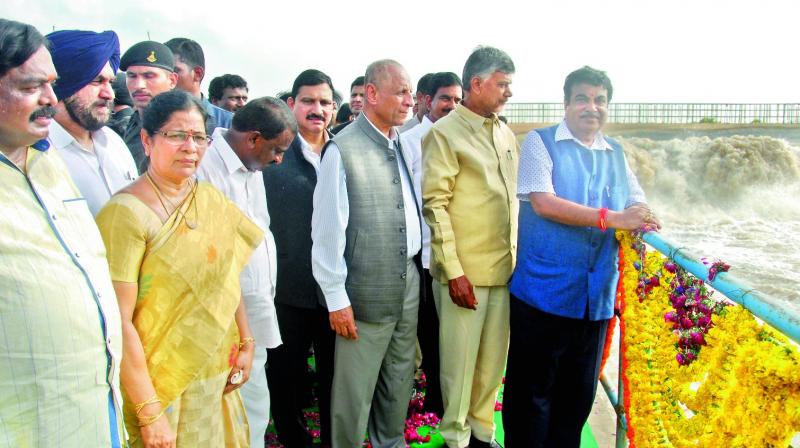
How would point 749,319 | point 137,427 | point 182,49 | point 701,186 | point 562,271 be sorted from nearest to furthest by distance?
1. point 749,319
2. point 137,427
3. point 562,271
4. point 182,49
5. point 701,186

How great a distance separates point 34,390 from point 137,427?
534 millimetres

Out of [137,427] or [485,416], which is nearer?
[137,427]

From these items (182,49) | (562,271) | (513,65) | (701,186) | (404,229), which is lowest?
(701,186)

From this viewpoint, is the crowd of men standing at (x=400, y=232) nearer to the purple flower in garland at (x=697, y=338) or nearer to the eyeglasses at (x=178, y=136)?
the eyeglasses at (x=178, y=136)

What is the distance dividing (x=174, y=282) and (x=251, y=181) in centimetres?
85

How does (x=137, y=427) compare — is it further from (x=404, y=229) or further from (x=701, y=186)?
(x=701, y=186)

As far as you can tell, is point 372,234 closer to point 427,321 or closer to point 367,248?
point 367,248

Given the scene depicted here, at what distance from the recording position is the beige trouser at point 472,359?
10.6ft

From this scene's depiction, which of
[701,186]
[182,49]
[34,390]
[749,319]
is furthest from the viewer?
[701,186]

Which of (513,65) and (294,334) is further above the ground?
(513,65)

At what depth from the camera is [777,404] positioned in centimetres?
149

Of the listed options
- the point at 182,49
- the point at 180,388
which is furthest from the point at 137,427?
the point at 182,49

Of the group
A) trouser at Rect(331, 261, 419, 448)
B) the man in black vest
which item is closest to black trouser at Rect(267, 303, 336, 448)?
the man in black vest

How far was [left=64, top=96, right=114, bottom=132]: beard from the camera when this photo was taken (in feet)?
7.58
